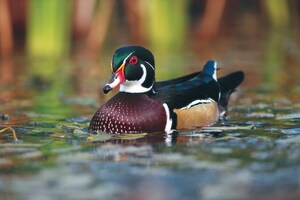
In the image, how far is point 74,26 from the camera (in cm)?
1529

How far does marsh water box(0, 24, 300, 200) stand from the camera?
556cm

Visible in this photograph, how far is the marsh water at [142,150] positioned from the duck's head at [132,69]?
0.49 meters

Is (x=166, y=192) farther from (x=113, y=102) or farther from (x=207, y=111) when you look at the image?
(x=207, y=111)

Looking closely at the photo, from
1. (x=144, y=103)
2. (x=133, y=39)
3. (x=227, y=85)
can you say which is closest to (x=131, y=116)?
(x=144, y=103)

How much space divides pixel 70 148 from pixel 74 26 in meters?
8.57

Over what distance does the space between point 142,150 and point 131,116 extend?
0.71 metres

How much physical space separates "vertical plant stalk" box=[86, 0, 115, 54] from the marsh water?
278 cm

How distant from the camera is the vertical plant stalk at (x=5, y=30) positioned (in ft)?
42.8

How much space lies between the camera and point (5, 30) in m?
13.5

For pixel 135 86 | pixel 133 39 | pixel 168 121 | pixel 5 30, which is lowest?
pixel 168 121

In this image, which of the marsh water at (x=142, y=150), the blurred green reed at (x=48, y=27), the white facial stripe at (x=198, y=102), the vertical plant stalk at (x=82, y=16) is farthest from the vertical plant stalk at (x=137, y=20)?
the white facial stripe at (x=198, y=102)

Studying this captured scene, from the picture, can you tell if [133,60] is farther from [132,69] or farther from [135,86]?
[135,86]

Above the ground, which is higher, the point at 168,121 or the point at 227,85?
the point at 227,85

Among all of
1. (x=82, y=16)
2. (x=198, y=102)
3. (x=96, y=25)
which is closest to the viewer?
(x=198, y=102)
